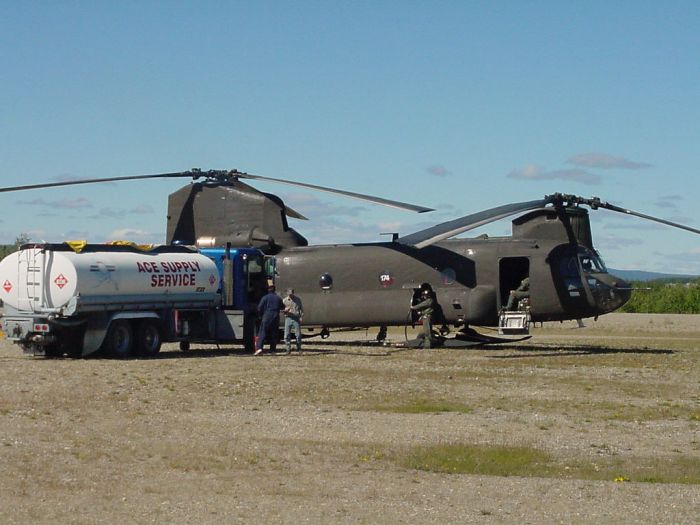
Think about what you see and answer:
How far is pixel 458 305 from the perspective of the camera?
2873cm

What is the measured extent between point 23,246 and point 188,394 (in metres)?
8.84

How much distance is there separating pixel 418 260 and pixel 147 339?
726 centimetres

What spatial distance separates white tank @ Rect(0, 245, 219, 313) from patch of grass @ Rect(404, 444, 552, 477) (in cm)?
1293

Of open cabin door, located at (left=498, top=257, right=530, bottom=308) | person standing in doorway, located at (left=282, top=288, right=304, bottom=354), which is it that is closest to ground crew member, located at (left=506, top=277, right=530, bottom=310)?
open cabin door, located at (left=498, top=257, right=530, bottom=308)

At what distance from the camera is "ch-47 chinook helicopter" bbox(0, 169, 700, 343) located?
27766 millimetres

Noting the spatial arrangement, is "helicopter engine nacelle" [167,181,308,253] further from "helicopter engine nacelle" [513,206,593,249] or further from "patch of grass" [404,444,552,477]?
Answer: "patch of grass" [404,444,552,477]

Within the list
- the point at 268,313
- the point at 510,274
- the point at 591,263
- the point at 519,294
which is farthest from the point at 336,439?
the point at 510,274

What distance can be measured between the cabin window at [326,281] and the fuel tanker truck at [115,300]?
92.1 inches

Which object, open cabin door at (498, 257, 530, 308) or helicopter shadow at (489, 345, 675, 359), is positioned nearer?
helicopter shadow at (489, 345, 675, 359)

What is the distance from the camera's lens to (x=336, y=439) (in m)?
13.5

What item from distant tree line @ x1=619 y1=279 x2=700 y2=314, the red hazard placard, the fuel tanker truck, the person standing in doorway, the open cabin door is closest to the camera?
the red hazard placard

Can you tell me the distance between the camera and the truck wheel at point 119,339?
25.1 metres

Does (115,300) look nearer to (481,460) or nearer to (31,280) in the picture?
(31,280)

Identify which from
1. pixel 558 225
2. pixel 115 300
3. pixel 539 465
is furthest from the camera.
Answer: pixel 558 225
